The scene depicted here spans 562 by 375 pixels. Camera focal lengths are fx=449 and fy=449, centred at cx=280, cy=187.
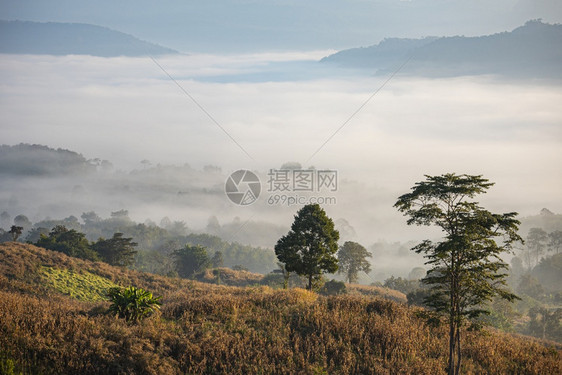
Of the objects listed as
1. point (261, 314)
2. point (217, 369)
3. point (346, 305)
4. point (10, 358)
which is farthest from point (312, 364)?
point (10, 358)

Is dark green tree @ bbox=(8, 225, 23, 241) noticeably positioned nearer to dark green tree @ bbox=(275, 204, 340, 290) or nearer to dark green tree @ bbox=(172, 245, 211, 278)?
dark green tree @ bbox=(172, 245, 211, 278)

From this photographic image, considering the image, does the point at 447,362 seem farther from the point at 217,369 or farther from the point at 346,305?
the point at 217,369

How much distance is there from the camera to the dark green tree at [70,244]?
6532 cm

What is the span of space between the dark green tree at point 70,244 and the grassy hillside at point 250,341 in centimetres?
4709

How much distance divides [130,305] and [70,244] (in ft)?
175

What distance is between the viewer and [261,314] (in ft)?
73.4

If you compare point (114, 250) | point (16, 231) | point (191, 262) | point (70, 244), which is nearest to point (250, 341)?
point (70, 244)

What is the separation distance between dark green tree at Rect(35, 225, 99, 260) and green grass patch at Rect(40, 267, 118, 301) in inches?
597

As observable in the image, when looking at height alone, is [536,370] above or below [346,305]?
below

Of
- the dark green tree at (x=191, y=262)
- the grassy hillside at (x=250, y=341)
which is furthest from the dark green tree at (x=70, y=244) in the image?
the grassy hillside at (x=250, y=341)

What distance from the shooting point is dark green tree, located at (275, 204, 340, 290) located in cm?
3609

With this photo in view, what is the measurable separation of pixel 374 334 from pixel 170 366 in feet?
30.1

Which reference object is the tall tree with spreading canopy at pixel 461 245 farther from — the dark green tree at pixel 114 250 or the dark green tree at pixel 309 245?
the dark green tree at pixel 114 250

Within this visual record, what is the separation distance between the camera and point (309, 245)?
3647 cm
